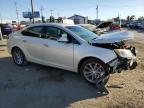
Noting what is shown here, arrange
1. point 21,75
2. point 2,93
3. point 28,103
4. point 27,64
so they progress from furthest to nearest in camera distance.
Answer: point 27,64, point 21,75, point 2,93, point 28,103

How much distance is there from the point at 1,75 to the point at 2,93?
1.65 meters

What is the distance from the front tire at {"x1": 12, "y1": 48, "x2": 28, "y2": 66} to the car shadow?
0.37 metres

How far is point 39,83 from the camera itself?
235 inches

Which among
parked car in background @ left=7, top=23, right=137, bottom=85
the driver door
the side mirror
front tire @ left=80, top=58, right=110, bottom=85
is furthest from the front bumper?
the side mirror

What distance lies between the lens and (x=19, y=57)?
25.5ft

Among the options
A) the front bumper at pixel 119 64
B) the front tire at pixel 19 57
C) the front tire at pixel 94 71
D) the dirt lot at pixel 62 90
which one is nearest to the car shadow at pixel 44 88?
the dirt lot at pixel 62 90

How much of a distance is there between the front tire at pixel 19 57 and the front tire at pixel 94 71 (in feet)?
8.81

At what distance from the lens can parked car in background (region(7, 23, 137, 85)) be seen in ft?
17.9

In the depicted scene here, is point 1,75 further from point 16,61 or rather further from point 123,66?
point 123,66

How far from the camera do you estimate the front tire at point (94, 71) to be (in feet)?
18.4

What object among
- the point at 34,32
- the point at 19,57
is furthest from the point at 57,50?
the point at 19,57

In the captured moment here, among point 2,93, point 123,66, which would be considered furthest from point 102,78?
point 2,93

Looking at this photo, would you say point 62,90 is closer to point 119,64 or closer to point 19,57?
point 119,64

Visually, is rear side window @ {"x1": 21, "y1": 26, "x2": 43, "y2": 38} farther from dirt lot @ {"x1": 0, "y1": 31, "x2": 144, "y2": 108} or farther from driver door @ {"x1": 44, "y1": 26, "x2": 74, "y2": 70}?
dirt lot @ {"x1": 0, "y1": 31, "x2": 144, "y2": 108}
